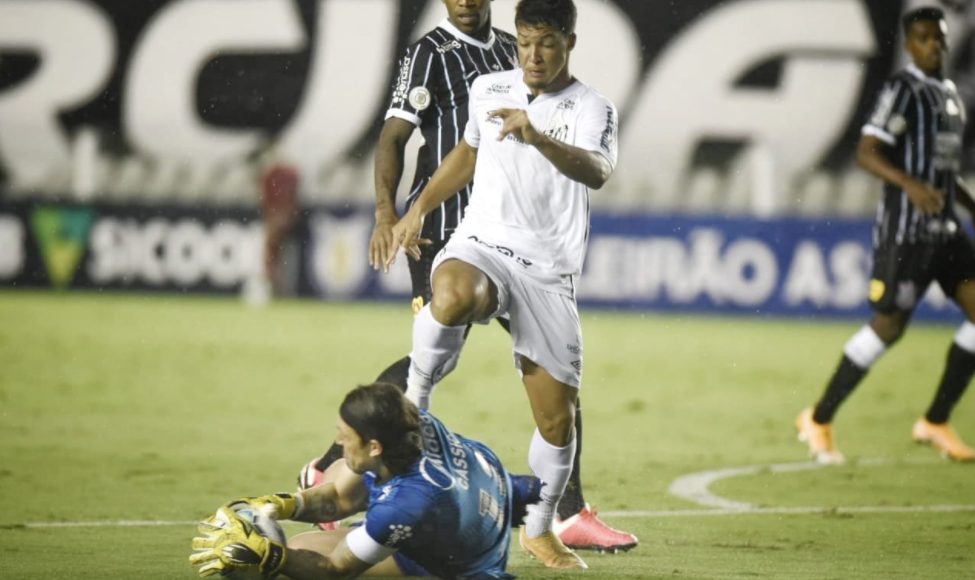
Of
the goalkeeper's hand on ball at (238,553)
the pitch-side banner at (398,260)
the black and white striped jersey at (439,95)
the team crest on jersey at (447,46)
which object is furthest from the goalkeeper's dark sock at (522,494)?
the pitch-side banner at (398,260)

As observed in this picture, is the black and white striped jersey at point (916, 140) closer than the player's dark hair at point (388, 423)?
No

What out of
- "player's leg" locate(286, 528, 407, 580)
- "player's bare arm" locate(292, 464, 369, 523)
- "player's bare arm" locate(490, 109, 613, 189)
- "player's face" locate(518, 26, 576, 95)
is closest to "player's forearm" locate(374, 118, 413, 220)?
"player's face" locate(518, 26, 576, 95)

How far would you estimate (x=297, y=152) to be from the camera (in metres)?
21.7

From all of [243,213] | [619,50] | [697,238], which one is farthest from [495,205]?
[619,50]

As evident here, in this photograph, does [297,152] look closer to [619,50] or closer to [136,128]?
[136,128]

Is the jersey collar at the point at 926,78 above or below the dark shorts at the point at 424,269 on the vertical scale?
above

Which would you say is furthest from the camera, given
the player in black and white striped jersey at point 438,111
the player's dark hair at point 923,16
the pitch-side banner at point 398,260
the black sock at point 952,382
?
the pitch-side banner at point 398,260

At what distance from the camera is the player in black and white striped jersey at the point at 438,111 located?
6.12 m

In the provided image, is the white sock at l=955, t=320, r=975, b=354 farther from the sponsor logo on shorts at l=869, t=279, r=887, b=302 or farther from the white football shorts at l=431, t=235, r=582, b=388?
the white football shorts at l=431, t=235, r=582, b=388

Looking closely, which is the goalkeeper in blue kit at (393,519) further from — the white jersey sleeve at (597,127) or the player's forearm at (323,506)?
the white jersey sleeve at (597,127)

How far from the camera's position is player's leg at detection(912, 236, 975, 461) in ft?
27.4

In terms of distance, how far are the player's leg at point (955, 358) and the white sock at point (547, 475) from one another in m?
3.58

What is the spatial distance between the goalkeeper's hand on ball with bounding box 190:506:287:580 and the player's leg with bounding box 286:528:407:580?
6cm

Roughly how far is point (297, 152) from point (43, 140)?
472 cm
